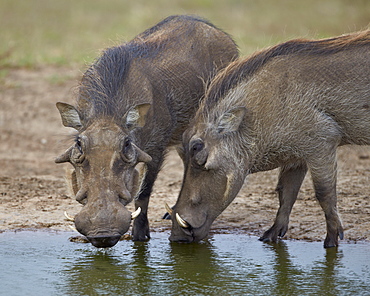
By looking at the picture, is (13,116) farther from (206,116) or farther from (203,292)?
(203,292)

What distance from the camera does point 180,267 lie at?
16.0 ft

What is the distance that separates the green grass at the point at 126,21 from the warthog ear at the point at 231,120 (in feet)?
19.7

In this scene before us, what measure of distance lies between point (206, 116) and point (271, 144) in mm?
531

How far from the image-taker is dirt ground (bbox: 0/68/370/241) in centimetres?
603

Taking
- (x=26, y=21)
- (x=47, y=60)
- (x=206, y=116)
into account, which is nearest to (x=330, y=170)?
(x=206, y=116)

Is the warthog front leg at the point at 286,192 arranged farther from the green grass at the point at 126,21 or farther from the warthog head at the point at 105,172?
the green grass at the point at 126,21

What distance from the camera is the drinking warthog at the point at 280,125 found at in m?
5.25

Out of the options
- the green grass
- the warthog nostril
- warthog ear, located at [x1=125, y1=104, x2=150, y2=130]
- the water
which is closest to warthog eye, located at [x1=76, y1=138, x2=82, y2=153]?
warthog ear, located at [x1=125, y1=104, x2=150, y2=130]

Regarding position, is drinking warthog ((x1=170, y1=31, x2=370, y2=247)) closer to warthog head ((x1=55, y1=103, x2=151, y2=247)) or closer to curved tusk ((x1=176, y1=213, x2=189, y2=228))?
curved tusk ((x1=176, y1=213, x2=189, y2=228))

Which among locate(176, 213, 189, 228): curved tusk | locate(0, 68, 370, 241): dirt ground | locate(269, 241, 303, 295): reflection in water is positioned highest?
locate(0, 68, 370, 241): dirt ground

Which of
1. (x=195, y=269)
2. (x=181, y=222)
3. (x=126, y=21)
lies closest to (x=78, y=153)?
(x=181, y=222)

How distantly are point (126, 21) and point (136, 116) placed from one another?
10986 millimetres

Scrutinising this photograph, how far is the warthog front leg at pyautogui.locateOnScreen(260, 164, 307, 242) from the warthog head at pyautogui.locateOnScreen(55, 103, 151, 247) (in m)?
1.27

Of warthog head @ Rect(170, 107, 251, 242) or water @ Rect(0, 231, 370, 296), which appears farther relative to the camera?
warthog head @ Rect(170, 107, 251, 242)
